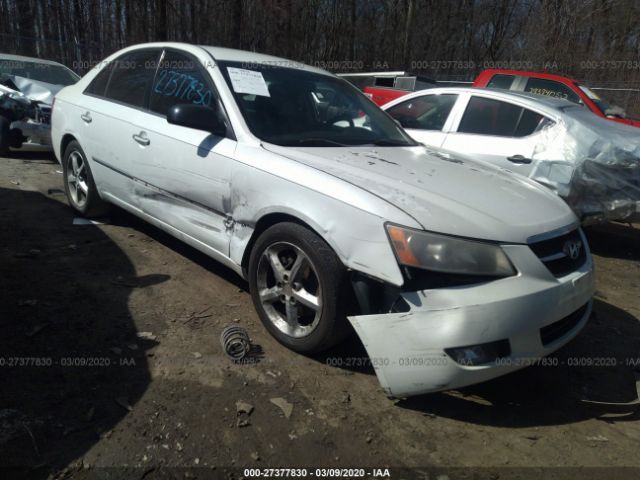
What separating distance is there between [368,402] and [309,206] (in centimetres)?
106

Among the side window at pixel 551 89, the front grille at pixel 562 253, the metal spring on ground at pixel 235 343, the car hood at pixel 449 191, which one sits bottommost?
the metal spring on ground at pixel 235 343

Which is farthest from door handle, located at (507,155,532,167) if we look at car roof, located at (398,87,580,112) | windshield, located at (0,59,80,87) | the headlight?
windshield, located at (0,59,80,87)

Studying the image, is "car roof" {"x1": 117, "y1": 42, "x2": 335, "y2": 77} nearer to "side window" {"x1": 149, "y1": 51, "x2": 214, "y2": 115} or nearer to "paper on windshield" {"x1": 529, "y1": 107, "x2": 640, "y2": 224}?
"side window" {"x1": 149, "y1": 51, "x2": 214, "y2": 115}

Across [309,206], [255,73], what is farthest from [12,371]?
[255,73]

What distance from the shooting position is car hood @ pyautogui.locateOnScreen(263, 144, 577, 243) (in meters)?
2.39

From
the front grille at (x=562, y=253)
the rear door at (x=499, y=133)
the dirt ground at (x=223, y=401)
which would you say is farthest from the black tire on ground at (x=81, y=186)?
the front grille at (x=562, y=253)

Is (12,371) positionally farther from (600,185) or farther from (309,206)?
(600,185)

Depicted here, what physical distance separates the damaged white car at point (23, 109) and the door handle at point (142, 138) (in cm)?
463

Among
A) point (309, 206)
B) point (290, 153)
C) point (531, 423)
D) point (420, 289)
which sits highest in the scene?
point (290, 153)

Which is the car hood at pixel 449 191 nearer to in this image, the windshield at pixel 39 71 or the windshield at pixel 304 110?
the windshield at pixel 304 110

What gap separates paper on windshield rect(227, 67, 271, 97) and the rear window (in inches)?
112

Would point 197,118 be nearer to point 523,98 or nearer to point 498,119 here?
point 498,119

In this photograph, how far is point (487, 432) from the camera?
243cm

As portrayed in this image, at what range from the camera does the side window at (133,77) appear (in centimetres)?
403
